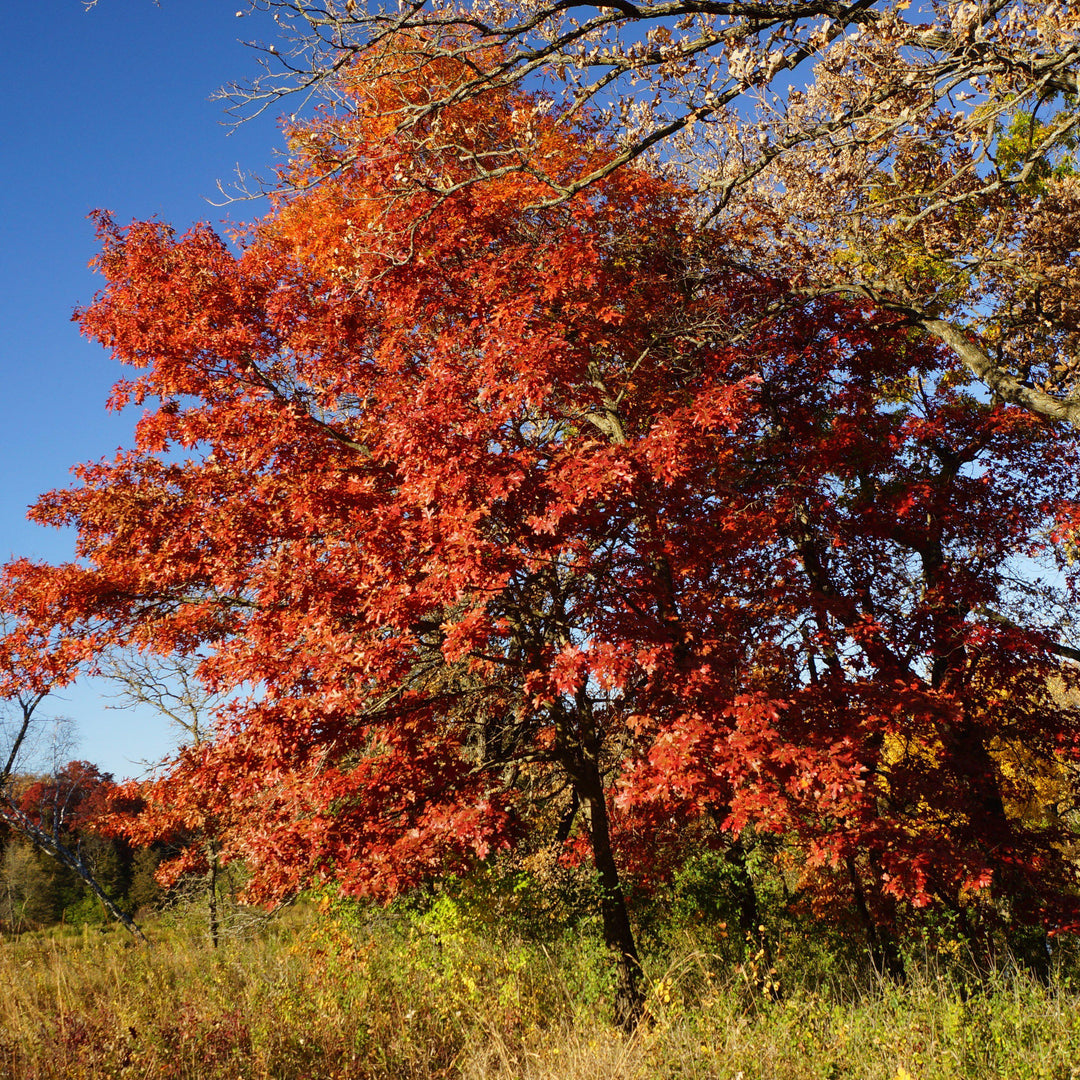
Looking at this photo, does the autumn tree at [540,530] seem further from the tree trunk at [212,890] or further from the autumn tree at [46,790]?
the tree trunk at [212,890]

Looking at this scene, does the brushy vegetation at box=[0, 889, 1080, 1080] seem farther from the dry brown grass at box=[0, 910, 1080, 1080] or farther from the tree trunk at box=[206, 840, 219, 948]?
the tree trunk at box=[206, 840, 219, 948]

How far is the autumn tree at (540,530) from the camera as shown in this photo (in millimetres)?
6922

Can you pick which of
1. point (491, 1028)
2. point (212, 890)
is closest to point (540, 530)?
point (491, 1028)

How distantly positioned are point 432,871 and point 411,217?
309 inches

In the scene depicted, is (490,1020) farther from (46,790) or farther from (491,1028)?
(46,790)

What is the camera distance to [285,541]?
29.0 feet

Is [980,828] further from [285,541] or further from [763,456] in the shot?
[285,541]

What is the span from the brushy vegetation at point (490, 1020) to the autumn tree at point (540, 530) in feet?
3.32

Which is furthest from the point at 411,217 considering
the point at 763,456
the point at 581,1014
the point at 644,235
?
the point at 581,1014

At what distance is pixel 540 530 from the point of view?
6570mm

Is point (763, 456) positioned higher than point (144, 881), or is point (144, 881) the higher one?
point (763, 456)

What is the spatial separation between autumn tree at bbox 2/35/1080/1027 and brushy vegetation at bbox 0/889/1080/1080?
101 cm

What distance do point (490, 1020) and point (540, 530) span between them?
4268mm

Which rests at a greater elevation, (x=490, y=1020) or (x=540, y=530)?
(x=540, y=530)
